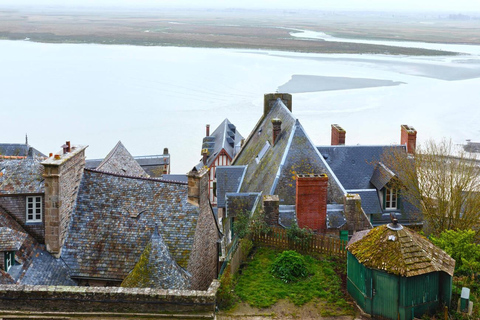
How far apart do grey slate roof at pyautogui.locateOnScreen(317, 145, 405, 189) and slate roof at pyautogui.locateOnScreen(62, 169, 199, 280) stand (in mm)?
13368

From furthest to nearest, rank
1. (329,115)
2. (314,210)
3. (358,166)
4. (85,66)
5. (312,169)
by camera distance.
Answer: (85,66), (329,115), (358,166), (312,169), (314,210)

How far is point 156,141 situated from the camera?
61562 mm

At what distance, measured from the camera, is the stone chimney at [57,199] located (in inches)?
704

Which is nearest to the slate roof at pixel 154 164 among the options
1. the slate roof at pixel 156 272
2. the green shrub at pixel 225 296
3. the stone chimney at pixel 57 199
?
the stone chimney at pixel 57 199

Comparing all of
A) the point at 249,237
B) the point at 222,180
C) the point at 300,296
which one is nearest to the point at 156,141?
the point at 222,180

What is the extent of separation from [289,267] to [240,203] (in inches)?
254

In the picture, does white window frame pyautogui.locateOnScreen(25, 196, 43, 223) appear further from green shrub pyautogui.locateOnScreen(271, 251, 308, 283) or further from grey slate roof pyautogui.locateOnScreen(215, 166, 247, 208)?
grey slate roof pyautogui.locateOnScreen(215, 166, 247, 208)

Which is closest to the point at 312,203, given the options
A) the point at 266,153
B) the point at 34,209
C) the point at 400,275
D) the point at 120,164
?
the point at 400,275

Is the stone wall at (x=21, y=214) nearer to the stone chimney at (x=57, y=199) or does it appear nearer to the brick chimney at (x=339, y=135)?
the stone chimney at (x=57, y=199)

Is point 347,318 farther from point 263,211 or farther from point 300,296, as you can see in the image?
point 263,211

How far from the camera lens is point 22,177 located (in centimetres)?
1856

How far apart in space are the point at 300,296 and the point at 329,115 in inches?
2250

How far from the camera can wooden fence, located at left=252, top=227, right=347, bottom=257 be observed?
19141mm

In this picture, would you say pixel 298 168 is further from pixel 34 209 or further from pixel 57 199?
pixel 34 209
